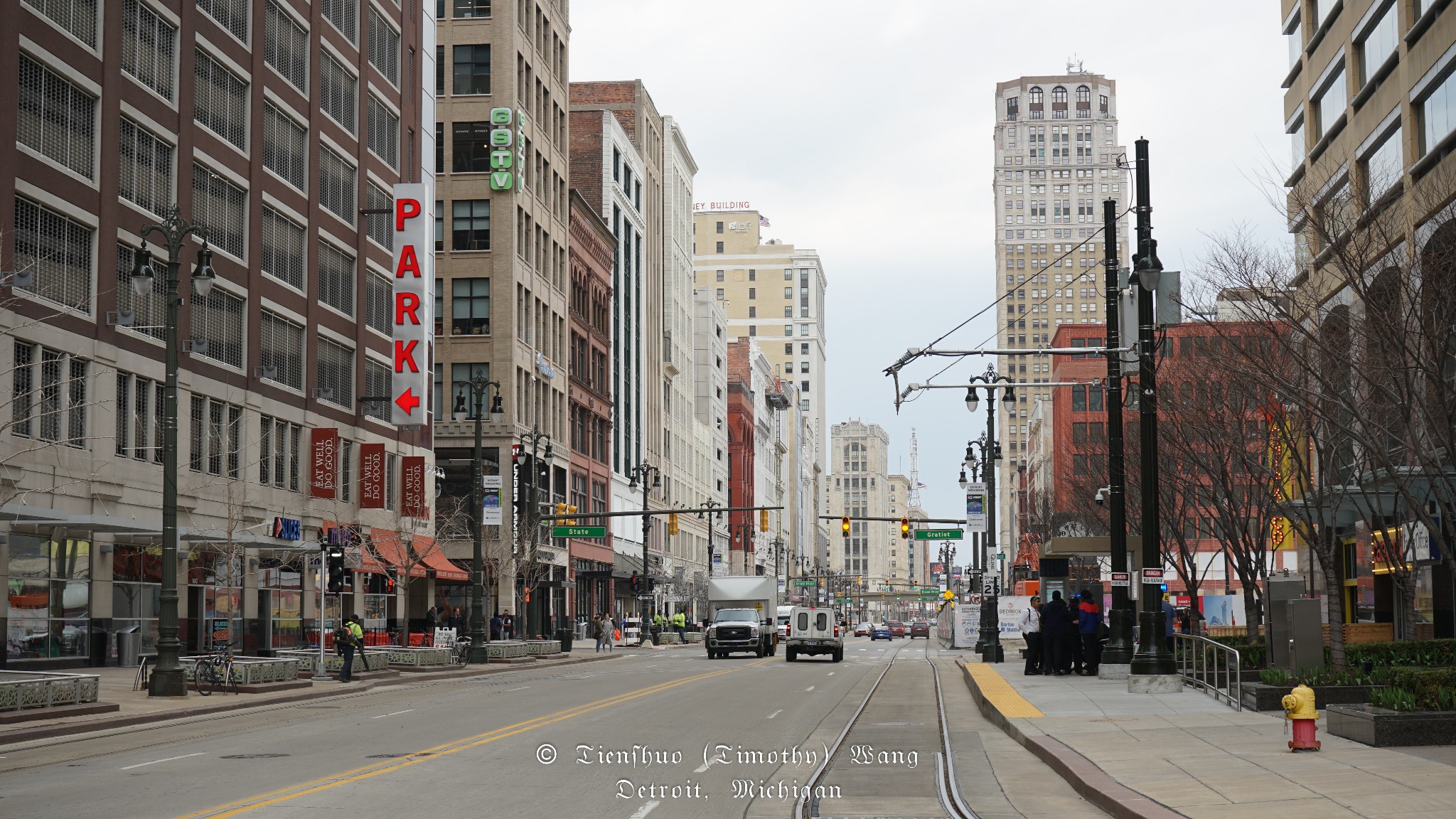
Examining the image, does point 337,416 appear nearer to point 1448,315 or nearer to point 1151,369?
point 1151,369

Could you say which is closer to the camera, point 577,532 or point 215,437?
point 215,437

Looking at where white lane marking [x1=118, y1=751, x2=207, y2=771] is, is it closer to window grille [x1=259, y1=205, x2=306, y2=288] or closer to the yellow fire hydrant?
the yellow fire hydrant

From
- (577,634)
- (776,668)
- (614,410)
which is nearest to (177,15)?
(776,668)

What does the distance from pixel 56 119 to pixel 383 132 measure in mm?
25972

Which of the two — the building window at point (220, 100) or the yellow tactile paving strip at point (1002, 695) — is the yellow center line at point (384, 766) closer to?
the yellow tactile paving strip at point (1002, 695)

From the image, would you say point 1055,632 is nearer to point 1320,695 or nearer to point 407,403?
point 1320,695

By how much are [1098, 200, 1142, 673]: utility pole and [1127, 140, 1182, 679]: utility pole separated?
1.49 metres

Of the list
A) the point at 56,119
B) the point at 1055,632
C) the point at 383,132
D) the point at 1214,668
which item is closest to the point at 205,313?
the point at 56,119

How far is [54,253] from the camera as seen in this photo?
125ft

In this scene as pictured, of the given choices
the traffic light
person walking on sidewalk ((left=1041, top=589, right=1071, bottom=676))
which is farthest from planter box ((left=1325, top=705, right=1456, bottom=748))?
the traffic light

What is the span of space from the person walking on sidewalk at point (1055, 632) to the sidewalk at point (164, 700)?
51.0 feet

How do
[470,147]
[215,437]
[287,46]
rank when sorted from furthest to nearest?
[470,147], [287,46], [215,437]

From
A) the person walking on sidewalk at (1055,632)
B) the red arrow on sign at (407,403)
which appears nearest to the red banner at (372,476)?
the red arrow on sign at (407,403)

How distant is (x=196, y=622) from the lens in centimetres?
4594
